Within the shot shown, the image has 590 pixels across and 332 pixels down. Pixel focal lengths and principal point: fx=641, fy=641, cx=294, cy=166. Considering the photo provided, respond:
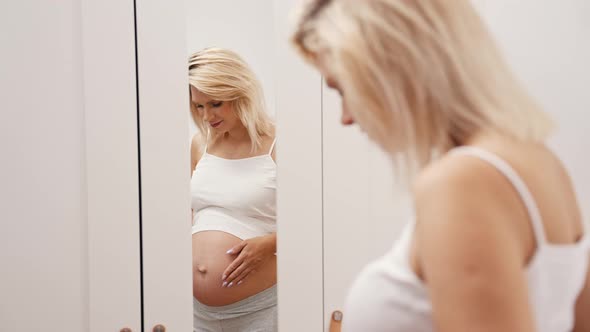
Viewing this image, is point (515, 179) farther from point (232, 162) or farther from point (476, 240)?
point (232, 162)

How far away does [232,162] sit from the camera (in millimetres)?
1487

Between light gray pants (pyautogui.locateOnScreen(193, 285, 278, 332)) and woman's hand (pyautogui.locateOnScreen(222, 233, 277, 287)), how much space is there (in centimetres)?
6

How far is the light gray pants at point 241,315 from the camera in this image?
154cm

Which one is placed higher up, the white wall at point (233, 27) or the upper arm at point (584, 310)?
the white wall at point (233, 27)

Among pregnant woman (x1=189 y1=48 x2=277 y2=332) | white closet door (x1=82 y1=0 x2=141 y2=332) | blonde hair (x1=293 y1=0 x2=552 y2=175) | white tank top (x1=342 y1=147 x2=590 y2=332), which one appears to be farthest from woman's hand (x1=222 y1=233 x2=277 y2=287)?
blonde hair (x1=293 y1=0 x2=552 y2=175)

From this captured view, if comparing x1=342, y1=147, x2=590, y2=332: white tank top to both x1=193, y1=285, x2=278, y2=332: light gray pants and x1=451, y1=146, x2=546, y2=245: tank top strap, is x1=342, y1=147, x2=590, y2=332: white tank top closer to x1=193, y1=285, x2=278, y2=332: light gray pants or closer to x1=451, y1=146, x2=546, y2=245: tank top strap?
x1=451, y1=146, x2=546, y2=245: tank top strap

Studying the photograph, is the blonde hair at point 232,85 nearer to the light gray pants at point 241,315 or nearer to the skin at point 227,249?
the skin at point 227,249

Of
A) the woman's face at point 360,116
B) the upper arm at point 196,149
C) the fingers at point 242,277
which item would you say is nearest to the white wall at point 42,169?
the upper arm at point 196,149

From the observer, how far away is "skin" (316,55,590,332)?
1.94ft

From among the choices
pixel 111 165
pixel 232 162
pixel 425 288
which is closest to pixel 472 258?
pixel 425 288

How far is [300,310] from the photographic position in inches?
61.3

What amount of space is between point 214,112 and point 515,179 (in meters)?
0.96

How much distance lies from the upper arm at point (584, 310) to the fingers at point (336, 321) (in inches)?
29.0

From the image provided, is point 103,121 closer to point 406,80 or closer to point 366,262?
point 366,262
